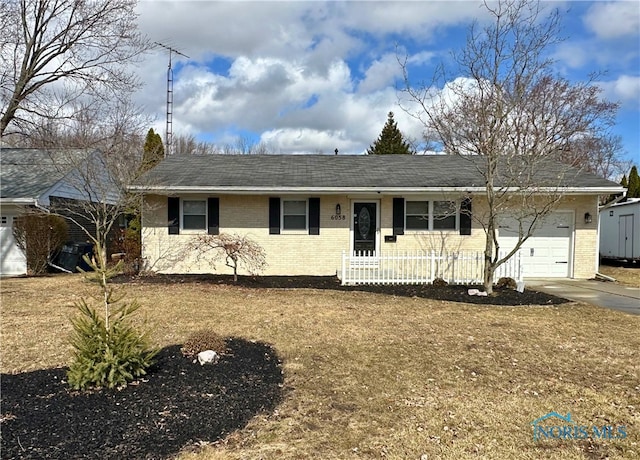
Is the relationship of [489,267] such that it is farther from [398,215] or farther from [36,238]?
[36,238]

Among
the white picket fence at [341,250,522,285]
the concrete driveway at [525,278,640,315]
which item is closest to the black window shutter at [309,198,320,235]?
the white picket fence at [341,250,522,285]

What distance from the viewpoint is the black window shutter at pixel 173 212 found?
41.2 ft

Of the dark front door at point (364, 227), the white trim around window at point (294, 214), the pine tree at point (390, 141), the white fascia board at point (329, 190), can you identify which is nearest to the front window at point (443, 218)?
the white fascia board at point (329, 190)

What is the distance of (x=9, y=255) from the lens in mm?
14195

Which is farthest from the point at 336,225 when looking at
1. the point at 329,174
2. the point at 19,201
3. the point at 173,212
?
the point at 19,201

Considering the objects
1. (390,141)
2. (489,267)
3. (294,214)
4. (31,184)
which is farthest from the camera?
(390,141)

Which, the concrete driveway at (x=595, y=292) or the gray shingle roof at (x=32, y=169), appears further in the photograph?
the gray shingle roof at (x=32, y=169)

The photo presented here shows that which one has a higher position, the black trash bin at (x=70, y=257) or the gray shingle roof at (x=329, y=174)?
the gray shingle roof at (x=329, y=174)

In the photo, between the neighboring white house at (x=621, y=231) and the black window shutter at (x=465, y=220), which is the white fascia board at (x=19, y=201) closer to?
the black window shutter at (x=465, y=220)

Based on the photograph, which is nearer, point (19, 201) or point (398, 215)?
point (398, 215)

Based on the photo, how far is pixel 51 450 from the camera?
3.07m

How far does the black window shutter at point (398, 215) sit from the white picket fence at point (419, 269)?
1.24 m

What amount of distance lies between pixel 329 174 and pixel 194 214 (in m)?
4.34

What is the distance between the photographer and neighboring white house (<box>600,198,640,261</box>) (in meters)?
16.3
